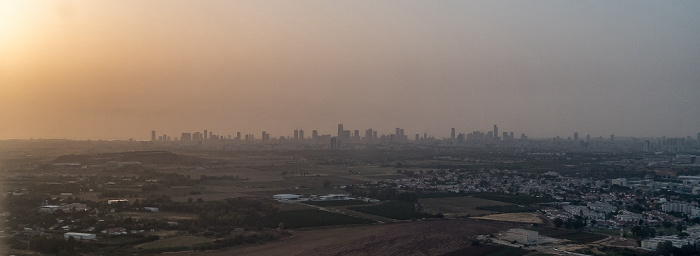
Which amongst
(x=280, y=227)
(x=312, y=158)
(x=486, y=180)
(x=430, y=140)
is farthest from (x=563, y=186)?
(x=430, y=140)

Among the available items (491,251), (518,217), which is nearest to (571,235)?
(518,217)

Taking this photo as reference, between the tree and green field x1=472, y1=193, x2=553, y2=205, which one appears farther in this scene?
green field x1=472, y1=193, x2=553, y2=205

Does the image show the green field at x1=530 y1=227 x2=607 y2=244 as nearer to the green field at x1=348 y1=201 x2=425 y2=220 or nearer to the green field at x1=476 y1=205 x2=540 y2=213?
the green field at x1=476 y1=205 x2=540 y2=213

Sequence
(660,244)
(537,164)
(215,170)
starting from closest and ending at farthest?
(660,244) → (215,170) → (537,164)

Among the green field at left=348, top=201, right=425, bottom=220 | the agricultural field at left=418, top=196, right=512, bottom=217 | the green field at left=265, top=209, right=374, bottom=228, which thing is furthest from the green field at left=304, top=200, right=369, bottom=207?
the agricultural field at left=418, top=196, right=512, bottom=217

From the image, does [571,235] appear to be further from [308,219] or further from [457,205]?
[308,219]

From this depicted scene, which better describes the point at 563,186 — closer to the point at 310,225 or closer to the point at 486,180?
the point at 486,180
